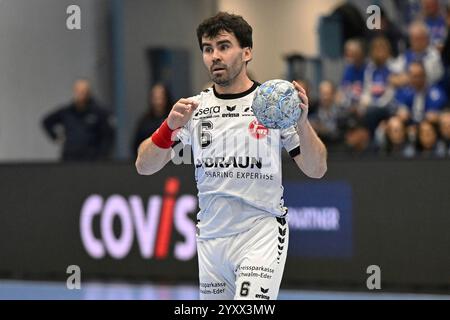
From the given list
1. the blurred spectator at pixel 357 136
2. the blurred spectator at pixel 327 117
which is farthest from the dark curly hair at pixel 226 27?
the blurred spectator at pixel 327 117

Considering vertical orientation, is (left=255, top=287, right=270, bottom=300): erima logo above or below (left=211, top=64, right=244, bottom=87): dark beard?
below

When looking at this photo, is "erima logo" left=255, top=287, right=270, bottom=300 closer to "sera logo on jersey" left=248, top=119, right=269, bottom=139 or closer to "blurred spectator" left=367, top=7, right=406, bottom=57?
"sera logo on jersey" left=248, top=119, right=269, bottom=139

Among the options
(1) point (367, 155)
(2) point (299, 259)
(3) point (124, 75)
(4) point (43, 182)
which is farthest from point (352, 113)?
(3) point (124, 75)

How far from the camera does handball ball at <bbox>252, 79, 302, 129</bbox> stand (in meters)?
6.21

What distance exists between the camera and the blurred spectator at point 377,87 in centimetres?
1441

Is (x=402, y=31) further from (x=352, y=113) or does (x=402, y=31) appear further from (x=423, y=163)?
(x=423, y=163)

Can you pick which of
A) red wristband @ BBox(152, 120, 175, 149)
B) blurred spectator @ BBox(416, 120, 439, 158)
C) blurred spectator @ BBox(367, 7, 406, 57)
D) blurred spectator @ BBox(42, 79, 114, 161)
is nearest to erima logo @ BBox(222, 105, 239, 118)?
red wristband @ BBox(152, 120, 175, 149)

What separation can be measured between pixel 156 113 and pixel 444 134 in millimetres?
4398

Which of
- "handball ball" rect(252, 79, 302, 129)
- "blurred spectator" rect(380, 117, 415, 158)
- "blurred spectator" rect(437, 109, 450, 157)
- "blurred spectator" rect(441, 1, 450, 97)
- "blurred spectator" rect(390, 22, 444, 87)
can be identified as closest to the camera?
"handball ball" rect(252, 79, 302, 129)

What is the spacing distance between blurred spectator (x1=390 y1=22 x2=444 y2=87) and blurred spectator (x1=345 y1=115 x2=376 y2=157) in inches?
30.7

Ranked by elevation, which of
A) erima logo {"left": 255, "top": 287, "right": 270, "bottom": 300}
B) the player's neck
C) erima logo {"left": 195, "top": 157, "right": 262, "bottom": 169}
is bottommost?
erima logo {"left": 255, "top": 287, "right": 270, "bottom": 300}

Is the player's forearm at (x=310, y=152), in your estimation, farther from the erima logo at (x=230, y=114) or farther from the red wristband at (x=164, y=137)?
the red wristband at (x=164, y=137)

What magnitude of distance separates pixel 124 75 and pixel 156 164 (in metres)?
12.3

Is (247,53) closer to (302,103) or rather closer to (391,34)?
(302,103)
